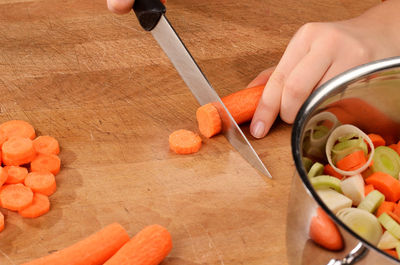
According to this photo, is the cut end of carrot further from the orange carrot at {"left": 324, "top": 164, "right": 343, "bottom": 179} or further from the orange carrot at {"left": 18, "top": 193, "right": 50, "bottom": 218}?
the orange carrot at {"left": 18, "top": 193, "right": 50, "bottom": 218}

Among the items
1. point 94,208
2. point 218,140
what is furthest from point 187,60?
point 94,208

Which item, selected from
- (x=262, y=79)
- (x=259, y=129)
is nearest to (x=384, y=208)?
(x=259, y=129)

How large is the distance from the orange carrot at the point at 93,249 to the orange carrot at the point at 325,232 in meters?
0.47

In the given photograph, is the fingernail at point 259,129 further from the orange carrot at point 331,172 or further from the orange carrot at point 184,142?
the orange carrot at point 331,172

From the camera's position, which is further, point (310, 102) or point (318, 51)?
point (318, 51)

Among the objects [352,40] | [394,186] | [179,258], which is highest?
[352,40]

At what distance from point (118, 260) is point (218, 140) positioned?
512 mm

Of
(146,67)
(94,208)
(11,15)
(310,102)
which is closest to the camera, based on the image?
(310,102)

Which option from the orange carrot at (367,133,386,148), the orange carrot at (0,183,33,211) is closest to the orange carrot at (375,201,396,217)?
the orange carrot at (367,133,386,148)

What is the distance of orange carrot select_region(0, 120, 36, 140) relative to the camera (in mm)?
1640

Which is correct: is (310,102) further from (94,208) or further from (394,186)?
(94,208)

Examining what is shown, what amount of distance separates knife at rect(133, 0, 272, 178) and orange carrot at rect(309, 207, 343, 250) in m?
0.45

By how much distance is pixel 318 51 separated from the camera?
5.50 ft

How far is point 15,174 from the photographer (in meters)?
1.55
